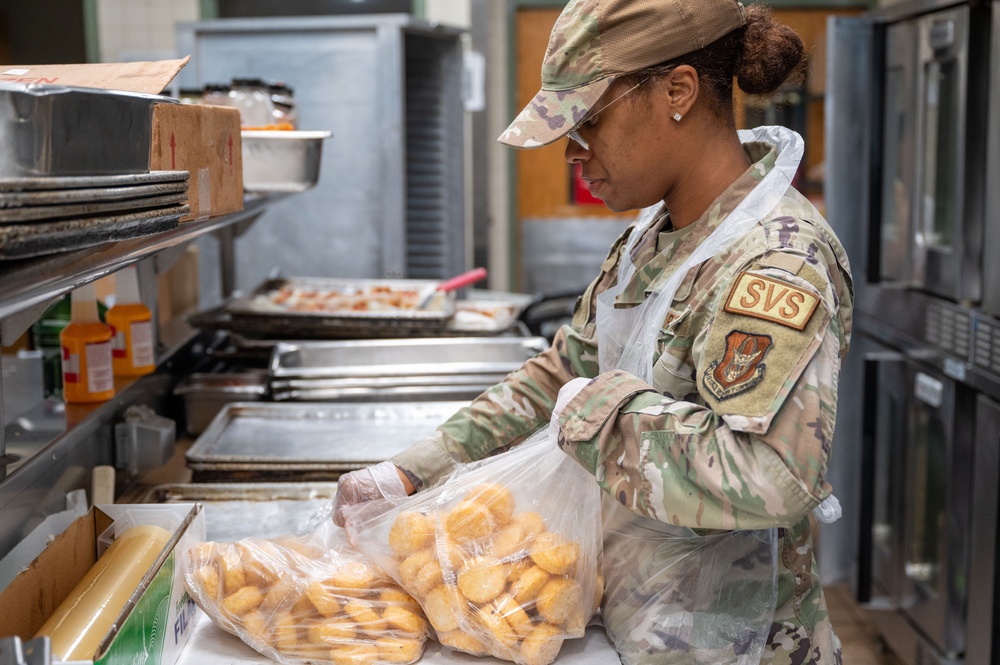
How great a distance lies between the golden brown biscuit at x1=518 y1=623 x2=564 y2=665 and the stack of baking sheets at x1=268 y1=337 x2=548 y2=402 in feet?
4.70

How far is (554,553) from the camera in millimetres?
1383

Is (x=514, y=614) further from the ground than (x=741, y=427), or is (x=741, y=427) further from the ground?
(x=741, y=427)

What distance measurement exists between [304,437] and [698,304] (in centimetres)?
131

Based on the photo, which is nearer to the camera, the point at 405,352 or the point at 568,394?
the point at 568,394

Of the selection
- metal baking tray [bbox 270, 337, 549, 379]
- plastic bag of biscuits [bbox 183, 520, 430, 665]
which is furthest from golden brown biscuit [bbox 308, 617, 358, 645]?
metal baking tray [bbox 270, 337, 549, 379]

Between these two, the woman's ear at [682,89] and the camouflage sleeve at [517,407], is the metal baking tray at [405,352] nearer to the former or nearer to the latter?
the camouflage sleeve at [517,407]

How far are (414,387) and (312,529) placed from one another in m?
1.16

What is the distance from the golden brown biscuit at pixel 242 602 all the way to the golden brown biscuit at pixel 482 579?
29cm

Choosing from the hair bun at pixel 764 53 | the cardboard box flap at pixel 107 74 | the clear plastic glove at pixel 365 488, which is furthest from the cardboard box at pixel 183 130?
the hair bun at pixel 764 53

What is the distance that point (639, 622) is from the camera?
55.8 inches

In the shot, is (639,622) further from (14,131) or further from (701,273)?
(14,131)

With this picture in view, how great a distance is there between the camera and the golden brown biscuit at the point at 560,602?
53.3 inches

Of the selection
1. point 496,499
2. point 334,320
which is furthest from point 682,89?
point 334,320

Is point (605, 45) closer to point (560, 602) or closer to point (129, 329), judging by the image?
point (560, 602)
